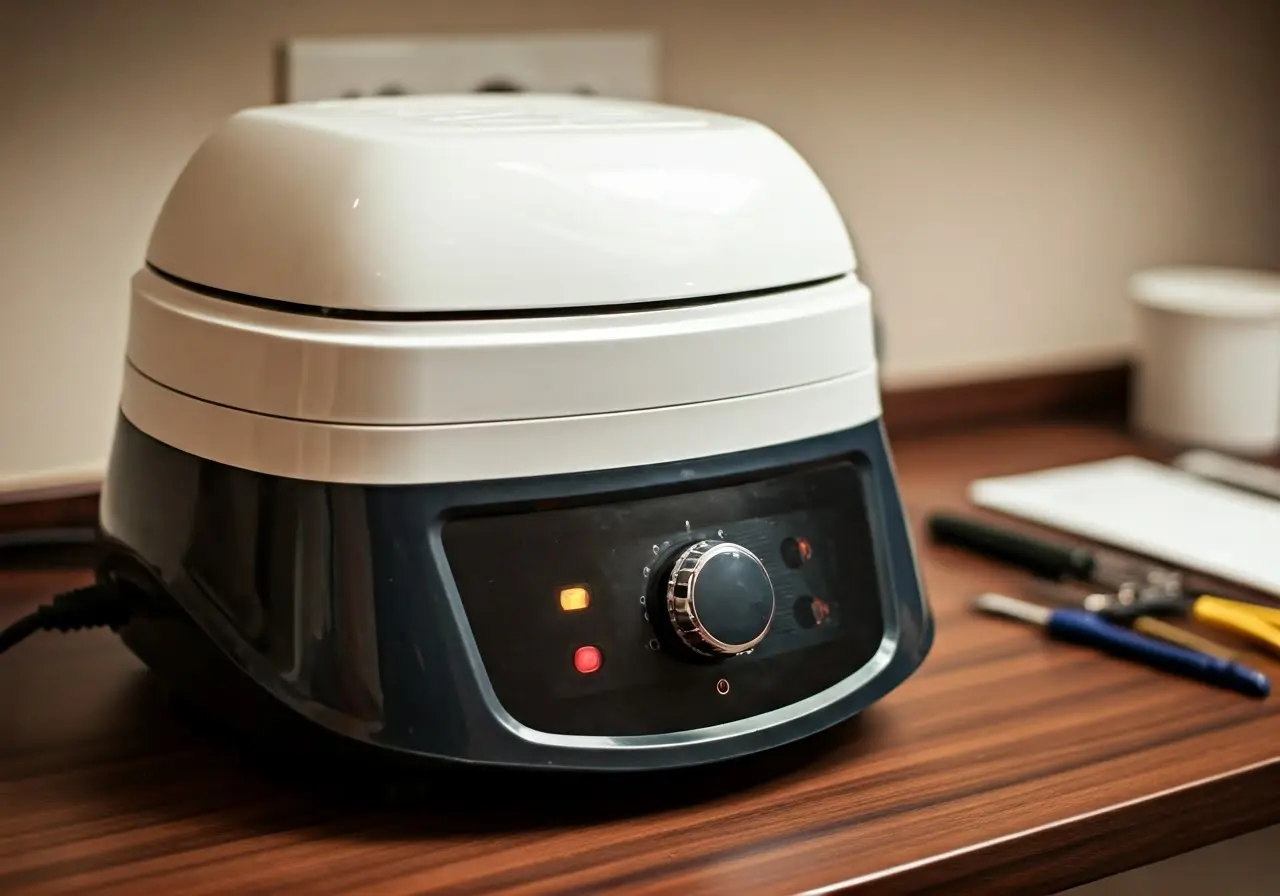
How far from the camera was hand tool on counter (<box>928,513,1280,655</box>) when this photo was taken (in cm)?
74

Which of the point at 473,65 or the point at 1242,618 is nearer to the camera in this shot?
the point at 1242,618

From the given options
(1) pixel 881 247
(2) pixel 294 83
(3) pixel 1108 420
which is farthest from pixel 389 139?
(3) pixel 1108 420

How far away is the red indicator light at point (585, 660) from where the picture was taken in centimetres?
55

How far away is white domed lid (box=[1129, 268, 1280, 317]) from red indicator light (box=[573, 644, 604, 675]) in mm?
681

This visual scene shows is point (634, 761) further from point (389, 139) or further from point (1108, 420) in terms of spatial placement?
point (1108, 420)

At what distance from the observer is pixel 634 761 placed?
549 millimetres

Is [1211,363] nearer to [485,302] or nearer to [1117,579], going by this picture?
[1117,579]

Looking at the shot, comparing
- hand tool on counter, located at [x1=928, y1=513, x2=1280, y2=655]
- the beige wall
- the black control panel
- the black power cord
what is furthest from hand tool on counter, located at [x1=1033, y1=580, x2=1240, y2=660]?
the black power cord

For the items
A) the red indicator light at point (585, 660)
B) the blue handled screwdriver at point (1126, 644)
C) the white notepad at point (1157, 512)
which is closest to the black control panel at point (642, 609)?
the red indicator light at point (585, 660)

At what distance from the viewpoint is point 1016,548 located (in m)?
0.84

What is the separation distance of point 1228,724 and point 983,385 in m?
0.54

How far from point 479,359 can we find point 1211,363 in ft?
2.40

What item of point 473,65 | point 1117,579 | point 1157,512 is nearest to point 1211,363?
point 1157,512

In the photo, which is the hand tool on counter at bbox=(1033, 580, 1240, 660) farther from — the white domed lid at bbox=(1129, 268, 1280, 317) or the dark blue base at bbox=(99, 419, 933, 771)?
the white domed lid at bbox=(1129, 268, 1280, 317)
